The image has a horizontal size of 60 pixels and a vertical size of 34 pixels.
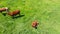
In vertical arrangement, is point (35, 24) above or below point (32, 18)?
below

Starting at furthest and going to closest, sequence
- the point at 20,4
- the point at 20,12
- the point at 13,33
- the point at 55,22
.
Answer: the point at 20,4, the point at 20,12, the point at 55,22, the point at 13,33

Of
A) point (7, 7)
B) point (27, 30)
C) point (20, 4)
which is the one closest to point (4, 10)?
point (7, 7)

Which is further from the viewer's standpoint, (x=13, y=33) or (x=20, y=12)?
(x=20, y=12)

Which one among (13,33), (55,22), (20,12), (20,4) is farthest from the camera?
(20,4)

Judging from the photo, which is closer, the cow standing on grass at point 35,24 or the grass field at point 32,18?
the grass field at point 32,18

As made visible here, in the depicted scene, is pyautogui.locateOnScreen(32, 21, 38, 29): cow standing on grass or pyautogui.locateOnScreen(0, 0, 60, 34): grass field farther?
pyautogui.locateOnScreen(32, 21, 38, 29): cow standing on grass

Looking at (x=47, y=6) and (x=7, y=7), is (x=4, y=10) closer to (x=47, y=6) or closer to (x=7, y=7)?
(x=7, y=7)

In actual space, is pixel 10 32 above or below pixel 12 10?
below

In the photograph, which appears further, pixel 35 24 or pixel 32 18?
pixel 32 18
